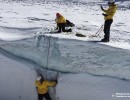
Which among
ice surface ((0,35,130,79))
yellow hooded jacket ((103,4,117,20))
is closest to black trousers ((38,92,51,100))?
ice surface ((0,35,130,79))

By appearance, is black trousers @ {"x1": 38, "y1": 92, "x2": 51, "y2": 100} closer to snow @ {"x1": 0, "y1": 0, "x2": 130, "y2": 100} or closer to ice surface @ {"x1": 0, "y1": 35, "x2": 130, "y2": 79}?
snow @ {"x1": 0, "y1": 0, "x2": 130, "y2": 100}

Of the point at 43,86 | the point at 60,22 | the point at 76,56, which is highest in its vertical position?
the point at 60,22

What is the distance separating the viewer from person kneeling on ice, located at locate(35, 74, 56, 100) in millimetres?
6941

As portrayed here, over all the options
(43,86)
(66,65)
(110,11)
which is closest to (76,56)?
(66,65)

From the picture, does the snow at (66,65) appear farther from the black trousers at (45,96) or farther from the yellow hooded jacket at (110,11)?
the yellow hooded jacket at (110,11)

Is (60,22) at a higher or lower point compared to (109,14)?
lower

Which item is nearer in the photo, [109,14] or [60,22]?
[109,14]

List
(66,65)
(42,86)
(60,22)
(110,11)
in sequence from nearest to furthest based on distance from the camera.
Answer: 1. (110,11)
2. (42,86)
3. (66,65)
4. (60,22)

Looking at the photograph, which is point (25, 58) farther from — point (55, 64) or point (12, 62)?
point (55, 64)

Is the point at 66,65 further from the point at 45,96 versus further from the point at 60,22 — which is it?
the point at 60,22

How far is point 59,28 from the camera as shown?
792 cm

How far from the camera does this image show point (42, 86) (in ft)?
22.9

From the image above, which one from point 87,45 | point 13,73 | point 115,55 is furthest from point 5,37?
point 115,55

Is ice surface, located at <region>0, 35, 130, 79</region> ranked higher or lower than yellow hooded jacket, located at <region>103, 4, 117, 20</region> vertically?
lower
